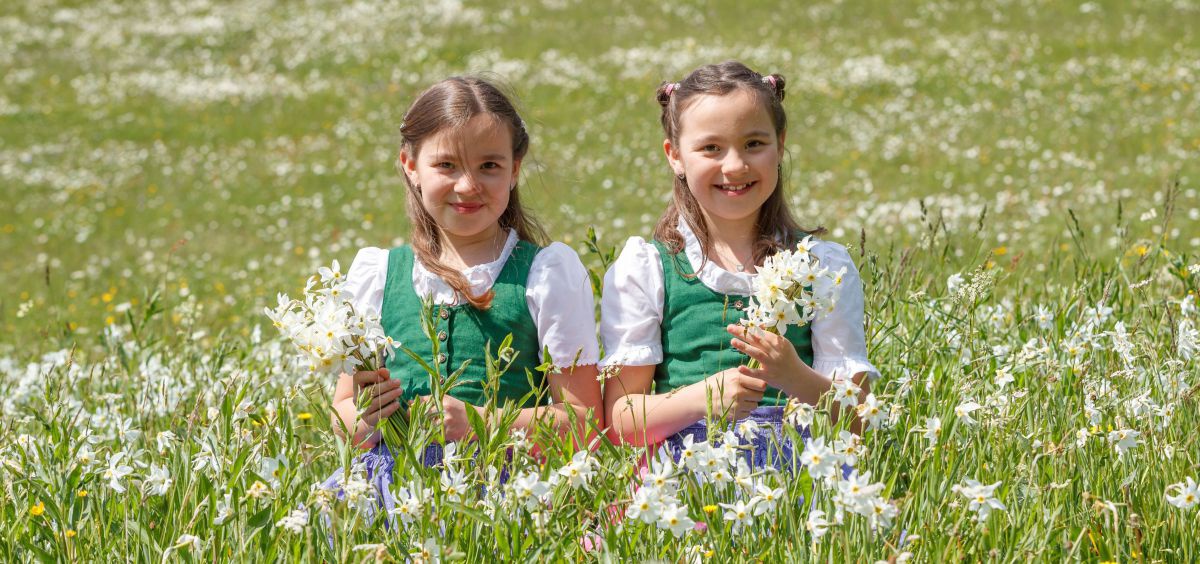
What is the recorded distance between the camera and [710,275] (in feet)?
10.9

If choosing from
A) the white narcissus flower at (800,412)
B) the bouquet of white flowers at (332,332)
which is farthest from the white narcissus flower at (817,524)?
the bouquet of white flowers at (332,332)

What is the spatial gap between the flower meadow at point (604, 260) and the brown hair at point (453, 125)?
483mm

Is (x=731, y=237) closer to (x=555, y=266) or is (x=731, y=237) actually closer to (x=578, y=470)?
(x=555, y=266)

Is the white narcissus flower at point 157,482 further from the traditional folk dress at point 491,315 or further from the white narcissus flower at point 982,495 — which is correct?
the white narcissus flower at point 982,495

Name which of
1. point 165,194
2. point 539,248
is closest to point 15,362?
point 539,248

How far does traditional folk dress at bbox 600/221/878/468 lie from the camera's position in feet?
10.4

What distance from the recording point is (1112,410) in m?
2.98

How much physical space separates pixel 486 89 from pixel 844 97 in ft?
45.2

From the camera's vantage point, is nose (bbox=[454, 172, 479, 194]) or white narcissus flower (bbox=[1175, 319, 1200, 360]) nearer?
white narcissus flower (bbox=[1175, 319, 1200, 360])

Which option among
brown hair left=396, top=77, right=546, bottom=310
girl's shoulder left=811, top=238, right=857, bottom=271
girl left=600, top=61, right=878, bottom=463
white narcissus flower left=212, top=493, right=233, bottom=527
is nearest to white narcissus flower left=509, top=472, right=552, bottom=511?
white narcissus flower left=212, top=493, right=233, bottom=527

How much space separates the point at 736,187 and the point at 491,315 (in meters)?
0.82

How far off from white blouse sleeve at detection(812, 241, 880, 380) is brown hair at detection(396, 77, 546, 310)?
3.17 feet

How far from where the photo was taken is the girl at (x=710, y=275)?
3166mm

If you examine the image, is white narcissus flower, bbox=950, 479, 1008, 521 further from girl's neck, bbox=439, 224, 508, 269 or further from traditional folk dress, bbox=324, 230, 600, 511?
girl's neck, bbox=439, 224, 508, 269
